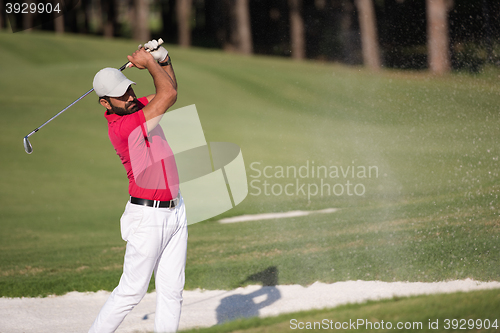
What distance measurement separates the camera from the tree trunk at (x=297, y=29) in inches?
1282

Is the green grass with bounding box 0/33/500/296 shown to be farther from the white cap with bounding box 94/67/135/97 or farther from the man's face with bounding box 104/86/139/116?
the white cap with bounding box 94/67/135/97

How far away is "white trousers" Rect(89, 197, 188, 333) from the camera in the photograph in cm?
394

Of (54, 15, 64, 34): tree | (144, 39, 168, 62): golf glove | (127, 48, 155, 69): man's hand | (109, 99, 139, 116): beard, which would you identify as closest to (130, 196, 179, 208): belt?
(109, 99, 139, 116): beard

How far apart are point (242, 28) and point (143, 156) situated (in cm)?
2566

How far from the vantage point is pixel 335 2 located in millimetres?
30531

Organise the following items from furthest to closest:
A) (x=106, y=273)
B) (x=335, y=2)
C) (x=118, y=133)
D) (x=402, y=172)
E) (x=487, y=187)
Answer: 1. (x=335, y=2)
2. (x=402, y=172)
3. (x=487, y=187)
4. (x=106, y=273)
5. (x=118, y=133)

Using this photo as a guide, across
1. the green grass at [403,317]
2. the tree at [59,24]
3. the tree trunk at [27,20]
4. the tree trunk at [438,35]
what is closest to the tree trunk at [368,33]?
the tree trunk at [438,35]

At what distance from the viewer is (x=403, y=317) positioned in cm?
412

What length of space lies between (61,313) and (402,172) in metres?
8.08

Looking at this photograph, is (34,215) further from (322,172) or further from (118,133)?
(118,133)

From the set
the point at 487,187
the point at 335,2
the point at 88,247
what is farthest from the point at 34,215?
the point at 335,2

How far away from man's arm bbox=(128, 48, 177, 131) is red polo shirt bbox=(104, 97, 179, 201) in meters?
0.07

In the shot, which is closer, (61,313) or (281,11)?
(61,313)

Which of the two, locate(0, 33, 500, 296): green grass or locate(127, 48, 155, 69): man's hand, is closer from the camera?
locate(127, 48, 155, 69): man's hand
